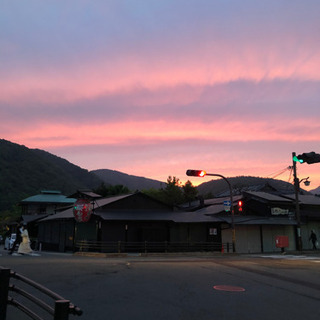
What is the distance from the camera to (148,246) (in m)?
28.8

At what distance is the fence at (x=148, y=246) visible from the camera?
92.7ft

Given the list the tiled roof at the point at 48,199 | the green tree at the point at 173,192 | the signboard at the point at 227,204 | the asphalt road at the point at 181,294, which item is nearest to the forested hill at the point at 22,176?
the tiled roof at the point at 48,199

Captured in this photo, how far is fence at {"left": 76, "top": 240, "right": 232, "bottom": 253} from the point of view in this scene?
1112 inches

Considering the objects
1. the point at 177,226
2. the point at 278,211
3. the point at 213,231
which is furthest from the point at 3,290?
the point at 278,211

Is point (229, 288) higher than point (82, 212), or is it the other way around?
point (82, 212)

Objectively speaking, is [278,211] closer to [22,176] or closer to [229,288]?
[229,288]

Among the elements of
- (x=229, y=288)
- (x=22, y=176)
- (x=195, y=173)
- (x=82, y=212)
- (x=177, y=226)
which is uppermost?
(x=22, y=176)

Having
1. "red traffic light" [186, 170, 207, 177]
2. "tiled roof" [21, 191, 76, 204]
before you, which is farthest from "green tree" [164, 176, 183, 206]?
"red traffic light" [186, 170, 207, 177]

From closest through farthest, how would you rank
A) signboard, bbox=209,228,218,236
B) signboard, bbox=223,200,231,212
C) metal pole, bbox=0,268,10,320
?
metal pole, bbox=0,268,10,320 < signboard, bbox=223,200,231,212 < signboard, bbox=209,228,218,236

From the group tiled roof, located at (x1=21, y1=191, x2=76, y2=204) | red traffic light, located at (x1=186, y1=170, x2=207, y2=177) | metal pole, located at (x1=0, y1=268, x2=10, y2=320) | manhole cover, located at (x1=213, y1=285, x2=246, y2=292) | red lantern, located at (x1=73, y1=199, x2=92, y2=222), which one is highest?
tiled roof, located at (x1=21, y1=191, x2=76, y2=204)

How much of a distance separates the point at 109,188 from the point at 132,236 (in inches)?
1811

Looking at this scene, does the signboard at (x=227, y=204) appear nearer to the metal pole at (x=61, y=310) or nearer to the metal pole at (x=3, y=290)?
the metal pole at (x=3, y=290)

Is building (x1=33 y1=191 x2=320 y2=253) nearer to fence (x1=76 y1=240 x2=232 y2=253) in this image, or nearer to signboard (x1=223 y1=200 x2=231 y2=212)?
fence (x1=76 y1=240 x2=232 y2=253)

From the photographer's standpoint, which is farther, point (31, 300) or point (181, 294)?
point (181, 294)
